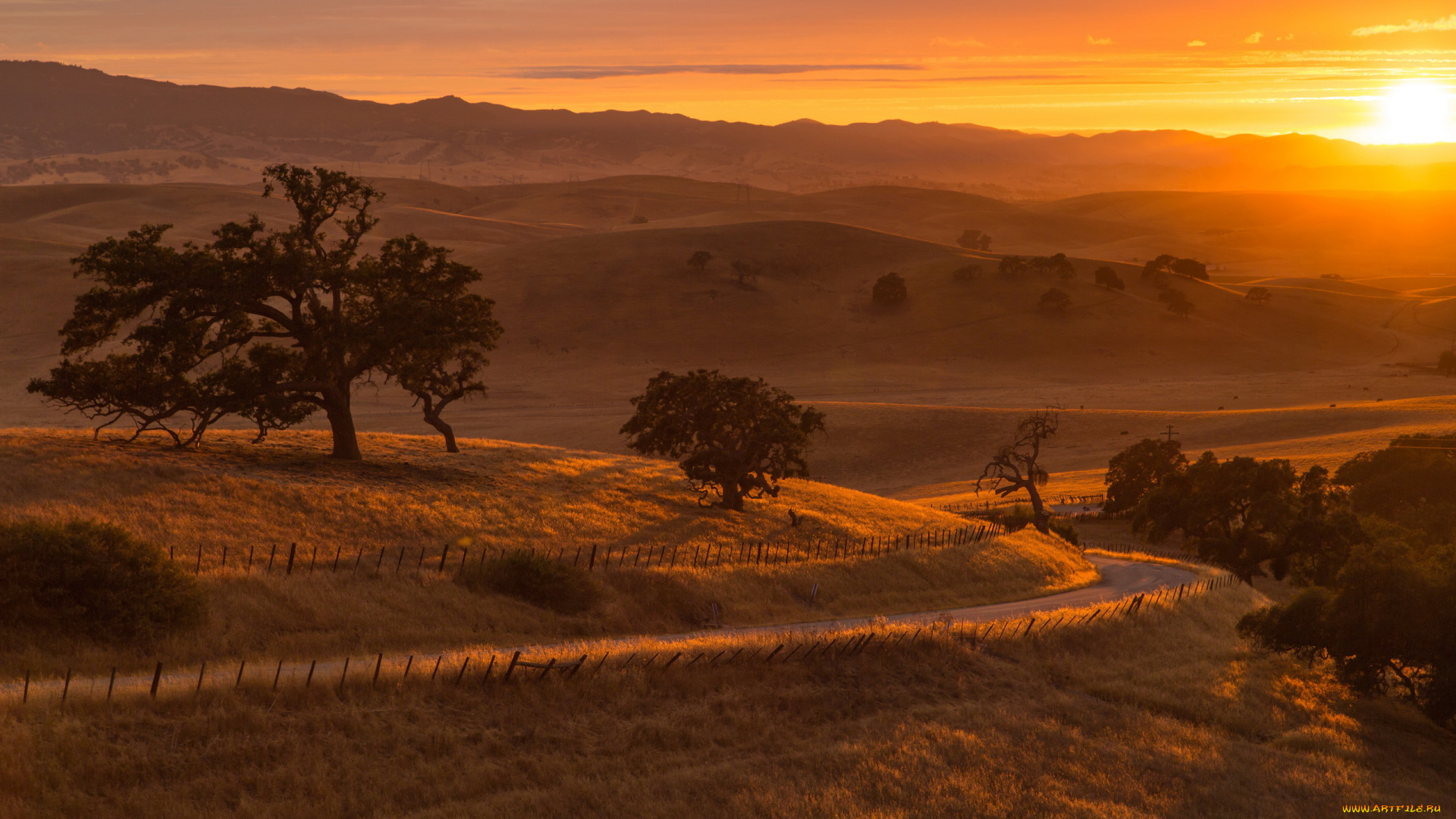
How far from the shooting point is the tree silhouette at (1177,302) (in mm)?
140375

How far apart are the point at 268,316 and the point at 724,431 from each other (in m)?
21.3

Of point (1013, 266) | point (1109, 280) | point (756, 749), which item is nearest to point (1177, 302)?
point (1109, 280)

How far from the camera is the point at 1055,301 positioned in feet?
450

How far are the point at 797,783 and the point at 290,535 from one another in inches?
738

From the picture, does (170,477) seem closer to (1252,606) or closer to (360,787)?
(360,787)

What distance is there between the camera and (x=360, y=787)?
14.9 meters

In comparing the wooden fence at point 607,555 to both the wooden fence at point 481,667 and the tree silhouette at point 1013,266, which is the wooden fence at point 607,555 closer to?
the wooden fence at point 481,667

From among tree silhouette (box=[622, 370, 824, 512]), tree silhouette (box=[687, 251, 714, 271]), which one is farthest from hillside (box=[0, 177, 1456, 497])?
tree silhouette (box=[622, 370, 824, 512])

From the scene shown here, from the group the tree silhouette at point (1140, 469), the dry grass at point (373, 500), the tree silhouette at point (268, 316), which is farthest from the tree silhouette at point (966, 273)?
the tree silhouette at point (268, 316)

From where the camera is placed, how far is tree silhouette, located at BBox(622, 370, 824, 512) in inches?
1896

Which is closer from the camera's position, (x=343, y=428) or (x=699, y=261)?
(x=343, y=428)

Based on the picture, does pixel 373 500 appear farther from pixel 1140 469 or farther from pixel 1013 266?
pixel 1013 266

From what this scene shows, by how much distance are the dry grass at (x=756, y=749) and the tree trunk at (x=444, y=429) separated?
102ft

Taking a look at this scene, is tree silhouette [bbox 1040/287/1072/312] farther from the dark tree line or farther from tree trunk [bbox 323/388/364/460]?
tree trunk [bbox 323/388/364/460]
